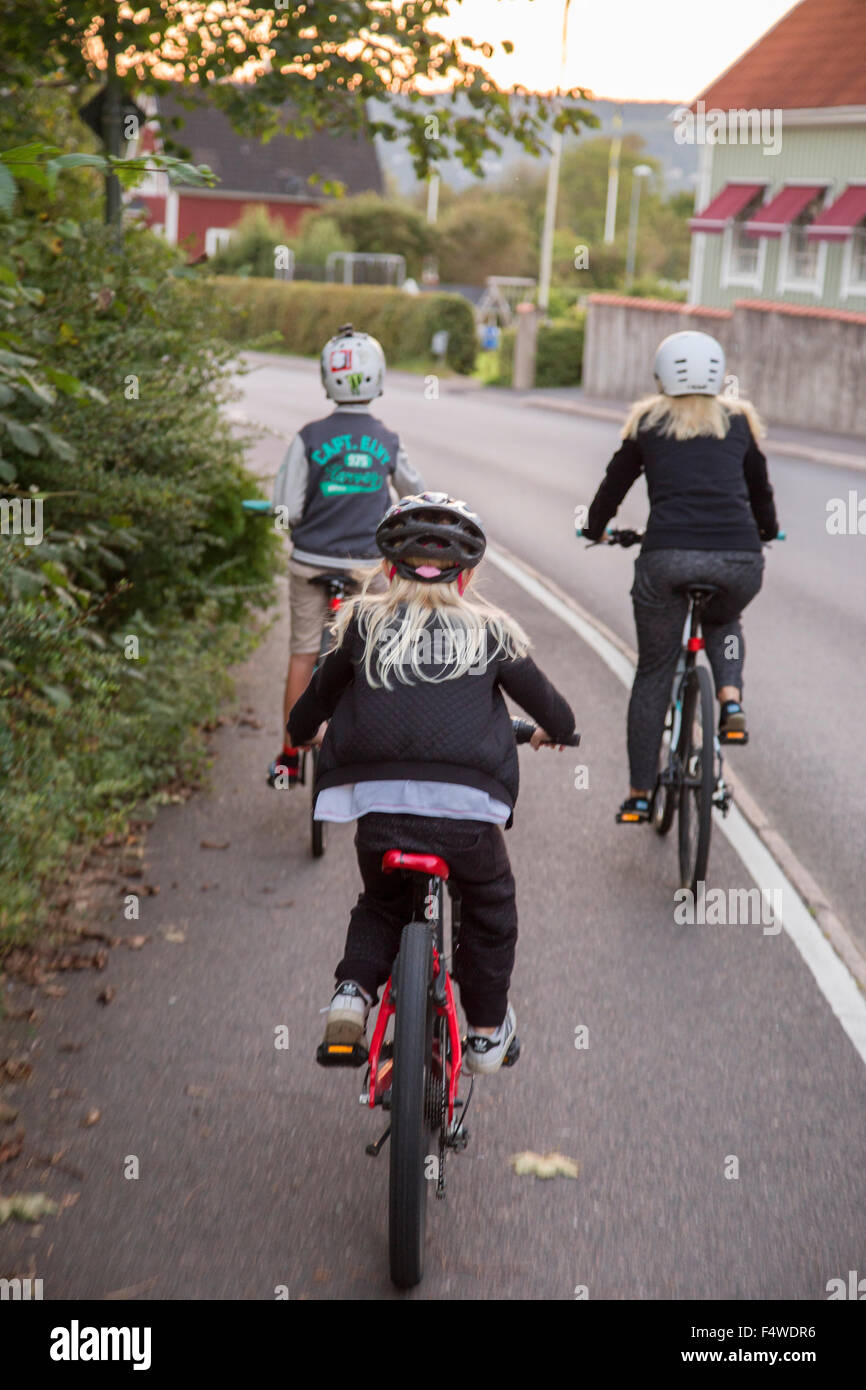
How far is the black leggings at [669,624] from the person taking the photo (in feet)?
21.2

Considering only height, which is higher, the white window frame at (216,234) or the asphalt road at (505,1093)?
the white window frame at (216,234)

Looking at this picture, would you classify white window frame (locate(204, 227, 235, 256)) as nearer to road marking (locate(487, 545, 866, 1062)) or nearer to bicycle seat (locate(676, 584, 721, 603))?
road marking (locate(487, 545, 866, 1062))

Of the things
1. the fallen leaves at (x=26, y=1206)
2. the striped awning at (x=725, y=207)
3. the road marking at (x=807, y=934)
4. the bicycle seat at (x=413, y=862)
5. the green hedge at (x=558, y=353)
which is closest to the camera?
the bicycle seat at (x=413, y=862)

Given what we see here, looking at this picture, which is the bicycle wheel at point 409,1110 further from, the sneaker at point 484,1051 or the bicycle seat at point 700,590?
the bicycle seat at point 700,590

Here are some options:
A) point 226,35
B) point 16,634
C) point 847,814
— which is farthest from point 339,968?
point 226,35

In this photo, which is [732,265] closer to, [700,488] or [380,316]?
[380,316]

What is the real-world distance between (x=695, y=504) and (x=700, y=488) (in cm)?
7

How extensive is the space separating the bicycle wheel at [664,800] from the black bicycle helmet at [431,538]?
2982mm

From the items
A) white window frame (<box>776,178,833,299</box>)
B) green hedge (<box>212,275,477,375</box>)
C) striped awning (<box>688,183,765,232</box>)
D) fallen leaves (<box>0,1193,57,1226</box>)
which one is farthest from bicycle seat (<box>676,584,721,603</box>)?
striped awning (<box>688,183,765,232</box>)

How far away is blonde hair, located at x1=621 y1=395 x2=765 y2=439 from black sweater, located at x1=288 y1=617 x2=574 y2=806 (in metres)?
2.64

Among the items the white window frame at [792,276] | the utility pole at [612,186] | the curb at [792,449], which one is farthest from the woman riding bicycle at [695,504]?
the utility pole at [612,186]

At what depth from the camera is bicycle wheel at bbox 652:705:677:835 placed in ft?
22.6

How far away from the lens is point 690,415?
6.43m

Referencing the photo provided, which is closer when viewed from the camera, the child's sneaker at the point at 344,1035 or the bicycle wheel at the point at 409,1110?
the bicycle wheel at the point at 409,1110
